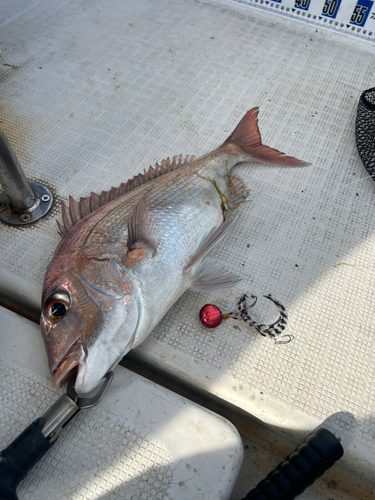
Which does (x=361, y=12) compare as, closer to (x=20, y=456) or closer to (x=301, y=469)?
(x=301, y=469)

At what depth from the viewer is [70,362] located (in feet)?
3.52

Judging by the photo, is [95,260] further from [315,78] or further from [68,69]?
[315,78]

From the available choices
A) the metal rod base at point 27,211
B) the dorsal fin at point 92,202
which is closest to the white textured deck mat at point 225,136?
the metal rod base at point 27,211

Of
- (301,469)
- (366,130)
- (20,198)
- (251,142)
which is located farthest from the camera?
(366,130)

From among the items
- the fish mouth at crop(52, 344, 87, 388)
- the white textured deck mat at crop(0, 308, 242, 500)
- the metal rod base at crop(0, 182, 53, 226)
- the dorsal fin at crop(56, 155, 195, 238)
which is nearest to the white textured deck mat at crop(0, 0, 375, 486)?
the metal rod base at crop(0, 182, 53, 226)

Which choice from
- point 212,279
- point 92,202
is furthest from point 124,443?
point 92,202

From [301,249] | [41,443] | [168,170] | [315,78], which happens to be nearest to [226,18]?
[315,78]

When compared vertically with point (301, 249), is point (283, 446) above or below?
below

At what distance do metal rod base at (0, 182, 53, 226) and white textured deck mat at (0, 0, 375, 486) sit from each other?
2.3 inches

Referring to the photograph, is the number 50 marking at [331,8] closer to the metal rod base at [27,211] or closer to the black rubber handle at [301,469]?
the metal rod base at [27,211]

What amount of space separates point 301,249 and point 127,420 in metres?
1.16

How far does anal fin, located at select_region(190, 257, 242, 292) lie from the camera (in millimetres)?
1436

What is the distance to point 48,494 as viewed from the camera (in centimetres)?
112

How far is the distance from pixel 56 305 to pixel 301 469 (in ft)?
3.48
